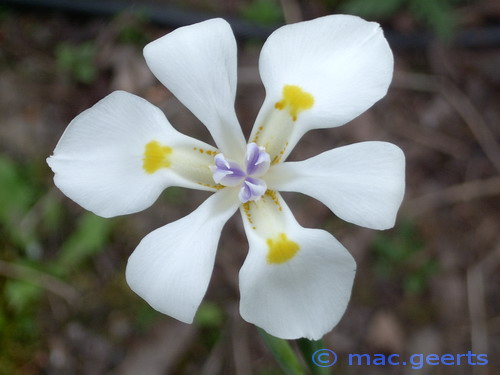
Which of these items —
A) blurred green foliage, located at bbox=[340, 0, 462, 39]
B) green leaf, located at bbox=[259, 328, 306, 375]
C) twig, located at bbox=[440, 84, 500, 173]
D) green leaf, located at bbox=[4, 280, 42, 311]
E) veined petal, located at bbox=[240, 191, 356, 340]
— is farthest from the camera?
twig, located at bbox=[440, 84, 500, 173]

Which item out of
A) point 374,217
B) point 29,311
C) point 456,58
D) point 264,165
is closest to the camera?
point 374,217

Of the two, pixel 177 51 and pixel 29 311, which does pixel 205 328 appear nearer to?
pixel 29 311

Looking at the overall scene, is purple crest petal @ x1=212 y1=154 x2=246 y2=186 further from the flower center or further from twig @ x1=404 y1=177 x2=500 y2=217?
twig @ x1=404 y1=177 x2=500 y2=217

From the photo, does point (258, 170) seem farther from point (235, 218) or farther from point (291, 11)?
point (291, 11)

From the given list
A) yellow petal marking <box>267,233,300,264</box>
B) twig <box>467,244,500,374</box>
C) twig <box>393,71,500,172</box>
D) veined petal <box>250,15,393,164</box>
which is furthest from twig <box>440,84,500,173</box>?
yellow petal marking <box>267,233,300,264</box>

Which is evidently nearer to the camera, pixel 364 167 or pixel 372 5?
pixel 364 167

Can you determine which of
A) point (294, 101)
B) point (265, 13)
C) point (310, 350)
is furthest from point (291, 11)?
point (310, 350)

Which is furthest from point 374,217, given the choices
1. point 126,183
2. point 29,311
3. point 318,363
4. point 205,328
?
point 29,311
